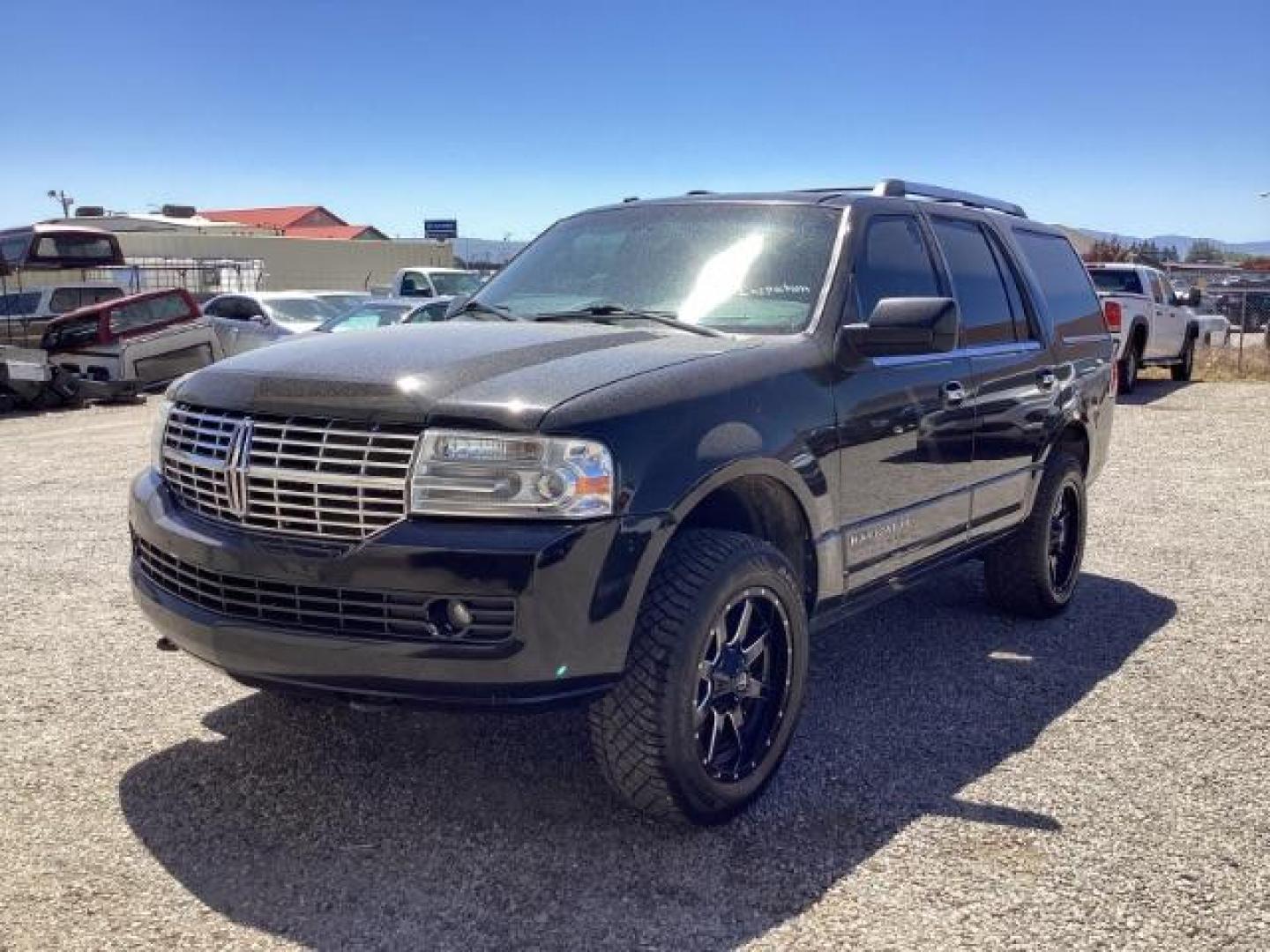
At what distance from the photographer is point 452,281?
2177 cm

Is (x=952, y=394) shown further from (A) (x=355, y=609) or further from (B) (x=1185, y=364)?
(B) (x=1185, y=364)

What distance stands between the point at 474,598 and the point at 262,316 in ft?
53.5

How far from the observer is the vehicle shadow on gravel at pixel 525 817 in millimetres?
3068

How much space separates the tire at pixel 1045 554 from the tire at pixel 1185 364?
48.4 feet

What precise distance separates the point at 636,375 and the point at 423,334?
0.89 meters

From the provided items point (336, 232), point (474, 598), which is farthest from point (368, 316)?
point (336, 232)

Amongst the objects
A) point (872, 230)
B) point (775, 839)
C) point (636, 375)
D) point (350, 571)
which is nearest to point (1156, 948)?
point (775, 839)

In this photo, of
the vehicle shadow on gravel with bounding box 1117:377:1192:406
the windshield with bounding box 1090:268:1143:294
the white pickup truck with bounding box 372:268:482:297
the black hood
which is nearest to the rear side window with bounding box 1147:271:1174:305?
the windshield with bounding box 1090:268:1143:294

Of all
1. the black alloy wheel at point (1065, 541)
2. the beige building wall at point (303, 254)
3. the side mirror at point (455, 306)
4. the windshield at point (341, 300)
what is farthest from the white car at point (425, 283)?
the beige building wall at point (303, 254)

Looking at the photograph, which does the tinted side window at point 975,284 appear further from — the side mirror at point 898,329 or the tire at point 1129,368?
the tire at point 1129,368

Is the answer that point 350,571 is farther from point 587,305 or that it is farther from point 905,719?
point 905,719

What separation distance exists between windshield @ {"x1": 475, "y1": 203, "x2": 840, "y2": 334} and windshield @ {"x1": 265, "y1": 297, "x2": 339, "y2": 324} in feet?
46.6

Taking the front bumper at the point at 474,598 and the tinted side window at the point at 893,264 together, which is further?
the tinted side window at the point at 893,264

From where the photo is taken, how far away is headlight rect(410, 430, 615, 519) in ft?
10.2
